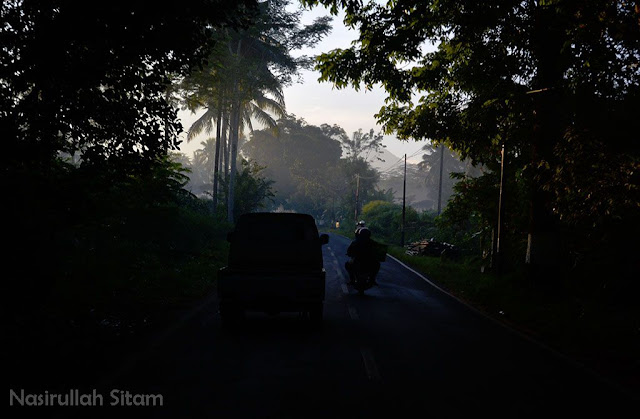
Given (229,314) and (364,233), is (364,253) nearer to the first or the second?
(364,233)

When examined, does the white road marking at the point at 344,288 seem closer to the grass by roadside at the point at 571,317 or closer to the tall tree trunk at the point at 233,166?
the grass by roadside at the point at 571,317

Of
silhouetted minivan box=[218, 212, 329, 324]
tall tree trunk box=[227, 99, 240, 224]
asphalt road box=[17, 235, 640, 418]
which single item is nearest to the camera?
asphalt road box=[17, 235, 640, 418]

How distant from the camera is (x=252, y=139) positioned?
350ft

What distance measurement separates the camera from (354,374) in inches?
276

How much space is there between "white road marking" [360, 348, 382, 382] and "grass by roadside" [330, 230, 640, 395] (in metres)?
3.14

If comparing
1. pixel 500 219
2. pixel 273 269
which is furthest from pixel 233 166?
pixel 273 269

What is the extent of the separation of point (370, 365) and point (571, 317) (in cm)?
661

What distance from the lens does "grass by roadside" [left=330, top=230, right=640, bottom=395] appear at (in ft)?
28.3

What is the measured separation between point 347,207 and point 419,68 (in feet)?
230

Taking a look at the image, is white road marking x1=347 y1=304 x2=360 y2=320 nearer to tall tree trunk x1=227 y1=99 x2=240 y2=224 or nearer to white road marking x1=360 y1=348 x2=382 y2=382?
white road marking x1=360 y1=348 x2=382 y2=382

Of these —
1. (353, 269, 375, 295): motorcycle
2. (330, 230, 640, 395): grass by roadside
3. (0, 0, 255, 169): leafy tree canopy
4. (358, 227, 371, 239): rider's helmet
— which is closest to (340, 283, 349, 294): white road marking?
(353, 269, 375, 295): motorcycle

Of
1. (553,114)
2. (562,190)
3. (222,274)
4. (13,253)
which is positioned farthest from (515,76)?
(13,253)

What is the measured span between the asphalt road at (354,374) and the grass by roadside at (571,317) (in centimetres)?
65

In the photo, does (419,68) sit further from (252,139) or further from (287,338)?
(252,139)
